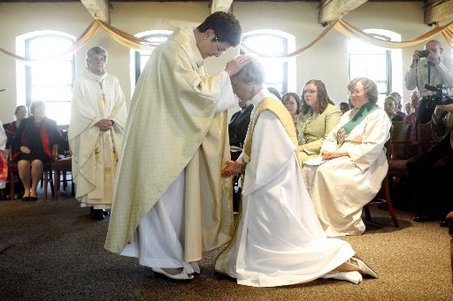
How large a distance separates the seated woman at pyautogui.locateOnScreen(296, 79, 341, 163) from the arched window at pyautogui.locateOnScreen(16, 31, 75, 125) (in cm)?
664

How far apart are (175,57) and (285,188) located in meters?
0.97

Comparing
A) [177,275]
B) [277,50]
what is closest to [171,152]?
[177,275]

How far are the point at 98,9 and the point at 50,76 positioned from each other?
2.26 m

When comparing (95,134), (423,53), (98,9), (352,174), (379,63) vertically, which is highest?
(98,9)

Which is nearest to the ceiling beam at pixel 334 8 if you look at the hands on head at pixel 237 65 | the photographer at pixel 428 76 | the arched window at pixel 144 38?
the photographer at pixel 428 76

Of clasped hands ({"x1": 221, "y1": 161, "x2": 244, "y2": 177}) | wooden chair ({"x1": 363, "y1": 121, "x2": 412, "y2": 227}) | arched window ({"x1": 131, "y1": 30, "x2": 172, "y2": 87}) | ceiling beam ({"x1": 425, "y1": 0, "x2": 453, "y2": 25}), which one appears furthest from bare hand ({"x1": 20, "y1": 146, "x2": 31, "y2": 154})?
ceiling beam ({"x1": 425, "y1": 0, "x2": 453, "y2": 25})

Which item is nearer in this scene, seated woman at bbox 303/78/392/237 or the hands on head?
the hands on head

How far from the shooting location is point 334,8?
9.19m

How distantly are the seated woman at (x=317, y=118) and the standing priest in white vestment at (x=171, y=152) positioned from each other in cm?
207

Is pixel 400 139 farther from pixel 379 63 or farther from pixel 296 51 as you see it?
pixel 379 63

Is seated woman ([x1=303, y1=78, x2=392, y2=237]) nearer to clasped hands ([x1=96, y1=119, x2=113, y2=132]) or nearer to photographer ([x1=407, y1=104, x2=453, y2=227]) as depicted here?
photographer ([x1=407, y1=104, x2=453, y2=227])

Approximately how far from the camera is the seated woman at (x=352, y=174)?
14.2 ft

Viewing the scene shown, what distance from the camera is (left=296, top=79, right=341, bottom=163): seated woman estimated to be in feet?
15.9

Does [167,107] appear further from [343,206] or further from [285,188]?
[343,206]
